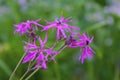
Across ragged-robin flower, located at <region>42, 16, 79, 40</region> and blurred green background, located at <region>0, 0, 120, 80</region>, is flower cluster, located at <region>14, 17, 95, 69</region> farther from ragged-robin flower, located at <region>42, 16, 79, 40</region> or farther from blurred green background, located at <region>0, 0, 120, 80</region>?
blurred green background, located at <region>0, 0, 120, 80</region>

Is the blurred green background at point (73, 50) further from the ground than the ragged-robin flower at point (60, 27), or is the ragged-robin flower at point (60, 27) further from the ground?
the ragged-robin flower at point (60, 27)

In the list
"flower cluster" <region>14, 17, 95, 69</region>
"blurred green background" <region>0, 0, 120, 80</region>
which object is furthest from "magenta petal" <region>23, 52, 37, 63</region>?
"blurred green background" <region>0, 0, 120, 80</region>

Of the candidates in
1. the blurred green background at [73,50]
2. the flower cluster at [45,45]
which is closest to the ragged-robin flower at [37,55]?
the flower cluster at [45,45]

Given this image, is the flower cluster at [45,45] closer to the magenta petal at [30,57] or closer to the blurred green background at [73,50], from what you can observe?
the magenta petal at [30,57]

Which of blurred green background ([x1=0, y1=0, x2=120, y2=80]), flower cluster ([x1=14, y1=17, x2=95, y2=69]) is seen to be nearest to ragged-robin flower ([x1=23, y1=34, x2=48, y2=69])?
flower cluster ([x1=14, y1=17, x2=95, y2=69])

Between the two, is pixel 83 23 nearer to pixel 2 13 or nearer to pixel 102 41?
pixel 102 41

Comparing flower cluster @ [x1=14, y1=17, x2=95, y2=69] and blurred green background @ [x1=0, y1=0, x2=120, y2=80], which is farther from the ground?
flower cluster @ [x1=14, y1=17, x2=95, y2=69]

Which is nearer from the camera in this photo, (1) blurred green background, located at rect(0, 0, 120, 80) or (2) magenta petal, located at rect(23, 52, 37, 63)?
(2) magenta petal, located at rect(23, 52, 37, 63)

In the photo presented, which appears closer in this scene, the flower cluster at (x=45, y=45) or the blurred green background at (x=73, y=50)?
the flower cluster at (x=45, y=45)

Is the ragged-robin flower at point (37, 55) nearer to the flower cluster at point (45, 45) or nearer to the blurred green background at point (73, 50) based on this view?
the flower cluster at point (45, 45)

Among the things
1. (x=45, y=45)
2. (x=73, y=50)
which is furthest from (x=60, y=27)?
(x=73, y=50)
